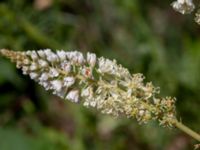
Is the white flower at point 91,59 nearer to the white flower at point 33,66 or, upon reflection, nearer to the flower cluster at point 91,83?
the flower cluster at point 91,83

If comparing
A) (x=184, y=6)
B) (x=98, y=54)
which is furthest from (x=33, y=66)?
(x=98, y=54)

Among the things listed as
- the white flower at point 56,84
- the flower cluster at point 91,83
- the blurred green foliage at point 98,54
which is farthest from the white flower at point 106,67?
the blurred green foliage at point 98,54

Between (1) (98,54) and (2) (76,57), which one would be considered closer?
(2) (76,57)

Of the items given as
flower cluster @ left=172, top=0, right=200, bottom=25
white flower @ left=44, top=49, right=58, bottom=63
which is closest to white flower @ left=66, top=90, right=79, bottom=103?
white flower @ left=44, top=49, right=58, bottom=63

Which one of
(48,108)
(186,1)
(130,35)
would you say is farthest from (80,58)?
(48,108)

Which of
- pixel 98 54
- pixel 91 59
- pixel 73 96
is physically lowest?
pixel 73 96

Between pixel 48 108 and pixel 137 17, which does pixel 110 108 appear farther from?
pixel 48 108

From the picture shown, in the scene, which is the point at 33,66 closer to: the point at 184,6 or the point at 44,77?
the point at 44,77
